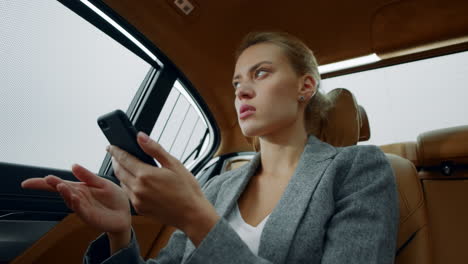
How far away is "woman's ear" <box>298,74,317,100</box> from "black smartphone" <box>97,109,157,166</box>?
70cm

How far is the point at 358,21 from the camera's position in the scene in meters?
1.94

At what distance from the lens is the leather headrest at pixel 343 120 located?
1163mm

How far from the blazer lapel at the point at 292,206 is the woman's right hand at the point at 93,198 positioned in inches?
13.4

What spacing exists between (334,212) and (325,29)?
158cm

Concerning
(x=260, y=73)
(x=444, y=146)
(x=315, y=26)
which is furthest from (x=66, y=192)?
(x=315, y=26)

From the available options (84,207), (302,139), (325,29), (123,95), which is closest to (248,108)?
(302,139)

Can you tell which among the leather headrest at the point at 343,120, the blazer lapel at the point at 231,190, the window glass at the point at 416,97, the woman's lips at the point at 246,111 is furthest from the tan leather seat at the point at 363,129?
the window glass at the point at 416,97

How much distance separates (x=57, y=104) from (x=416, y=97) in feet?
6.90

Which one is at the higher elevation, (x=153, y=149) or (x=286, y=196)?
(x=153, y=149)

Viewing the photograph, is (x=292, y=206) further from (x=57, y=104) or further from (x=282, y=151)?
(x=57, y=104)

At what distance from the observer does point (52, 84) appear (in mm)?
1411

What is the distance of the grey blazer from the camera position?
1.90ft

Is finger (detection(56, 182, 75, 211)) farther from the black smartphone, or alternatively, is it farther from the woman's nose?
the woman's nose

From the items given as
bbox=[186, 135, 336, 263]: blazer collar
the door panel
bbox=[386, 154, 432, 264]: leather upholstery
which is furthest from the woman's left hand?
the door panel
